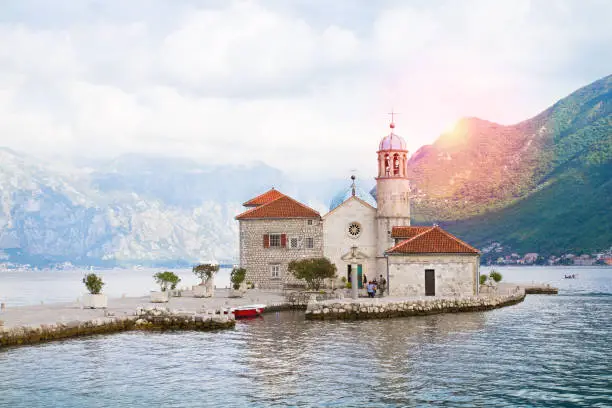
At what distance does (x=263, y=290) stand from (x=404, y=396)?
Result: 40.8 metres

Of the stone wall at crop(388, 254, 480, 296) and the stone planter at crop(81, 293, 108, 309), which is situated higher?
the stone wall at crop(388, 254, 480, 296)

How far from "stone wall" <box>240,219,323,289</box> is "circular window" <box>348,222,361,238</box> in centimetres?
246

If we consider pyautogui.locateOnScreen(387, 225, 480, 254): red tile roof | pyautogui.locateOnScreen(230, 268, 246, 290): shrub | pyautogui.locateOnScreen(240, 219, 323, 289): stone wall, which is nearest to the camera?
pyautogui.locateOnScreen(387, 225, 480, 254): red tile roof

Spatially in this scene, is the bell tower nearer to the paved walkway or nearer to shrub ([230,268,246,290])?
the paved walkway

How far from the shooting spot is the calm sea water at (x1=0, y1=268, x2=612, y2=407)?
21.9m

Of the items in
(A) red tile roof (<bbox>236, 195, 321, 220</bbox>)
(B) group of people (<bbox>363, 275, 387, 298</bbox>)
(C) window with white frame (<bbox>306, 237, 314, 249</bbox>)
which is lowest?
(B) group of people (<bbox>363, 275, 387, 298</bbox>)

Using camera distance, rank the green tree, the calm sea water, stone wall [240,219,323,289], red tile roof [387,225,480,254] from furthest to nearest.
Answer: stone wall [240,219,323,289] < the green tree < red tile roof [387,225,480,254] < the calm sea water

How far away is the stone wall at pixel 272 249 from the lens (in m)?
62.3

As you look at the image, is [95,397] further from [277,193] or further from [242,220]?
[277,193]

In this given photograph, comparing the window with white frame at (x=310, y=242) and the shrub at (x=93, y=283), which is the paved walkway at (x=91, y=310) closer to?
the shrub at (x=93, y=283)

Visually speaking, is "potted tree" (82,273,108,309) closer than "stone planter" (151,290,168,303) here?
Yes

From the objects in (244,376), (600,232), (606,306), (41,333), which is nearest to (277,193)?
(606,306)

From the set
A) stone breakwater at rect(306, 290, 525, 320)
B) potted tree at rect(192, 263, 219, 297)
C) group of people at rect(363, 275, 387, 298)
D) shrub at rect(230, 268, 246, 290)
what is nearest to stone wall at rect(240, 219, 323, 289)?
shrub at rect(230, 268, 246, 290)

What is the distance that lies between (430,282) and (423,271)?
2.98 ft
